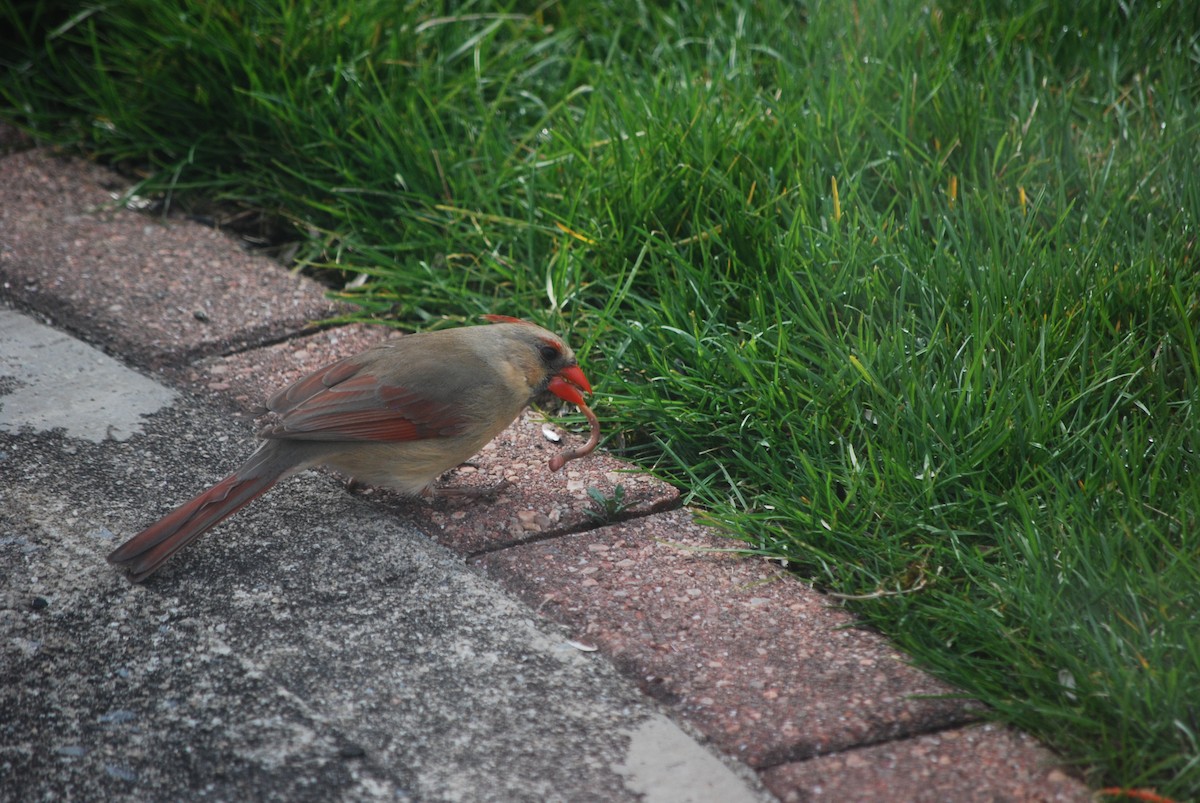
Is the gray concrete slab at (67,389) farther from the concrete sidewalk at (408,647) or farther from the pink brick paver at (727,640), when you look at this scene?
the pink brick paver at (727,640)

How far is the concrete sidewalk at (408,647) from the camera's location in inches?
85.2

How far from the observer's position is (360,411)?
3068mm

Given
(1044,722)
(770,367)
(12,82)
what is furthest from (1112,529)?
(12,82)

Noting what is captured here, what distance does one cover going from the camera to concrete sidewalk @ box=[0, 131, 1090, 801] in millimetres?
2164

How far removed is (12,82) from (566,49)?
2.25 meters

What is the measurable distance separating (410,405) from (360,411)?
0.41 feet

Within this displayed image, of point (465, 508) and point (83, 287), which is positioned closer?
point (465, 508)

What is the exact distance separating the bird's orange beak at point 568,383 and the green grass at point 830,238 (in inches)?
4.4

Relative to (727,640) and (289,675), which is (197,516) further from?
(727,640)

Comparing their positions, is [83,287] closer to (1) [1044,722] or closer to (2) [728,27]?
(2) [728,27]

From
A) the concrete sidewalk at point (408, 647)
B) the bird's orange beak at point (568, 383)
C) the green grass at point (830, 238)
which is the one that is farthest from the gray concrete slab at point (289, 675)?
the green grass at point (830, 238)

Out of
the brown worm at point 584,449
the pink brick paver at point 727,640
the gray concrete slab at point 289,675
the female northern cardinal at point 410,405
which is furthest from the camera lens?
the brown worm at point 584,449

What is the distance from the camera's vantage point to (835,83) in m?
4.05

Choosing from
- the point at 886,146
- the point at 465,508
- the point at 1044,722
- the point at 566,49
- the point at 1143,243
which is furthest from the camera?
the point at 566,49
